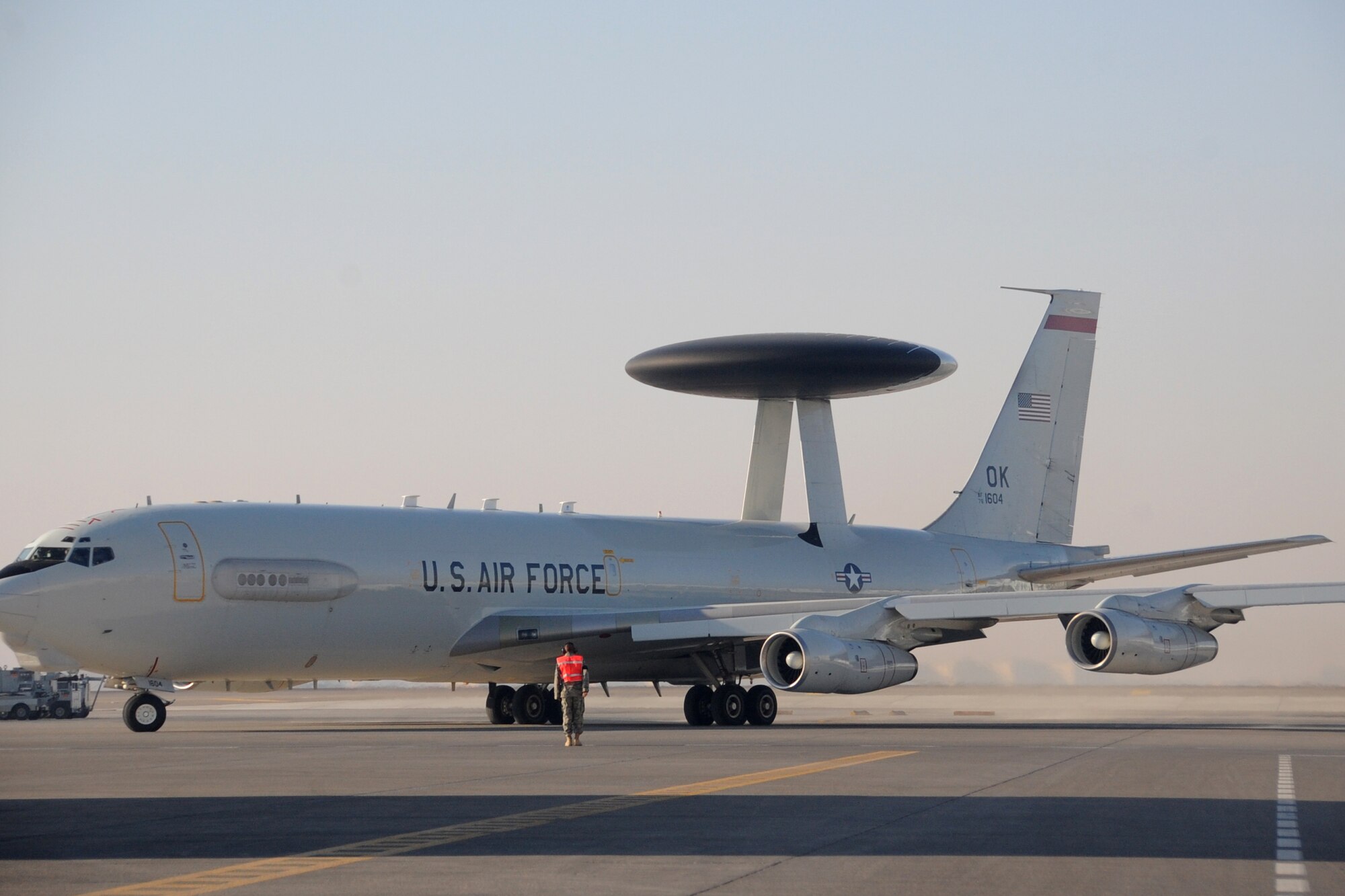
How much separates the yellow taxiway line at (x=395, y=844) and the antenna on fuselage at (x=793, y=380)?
80.7 feet

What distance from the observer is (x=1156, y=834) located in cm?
1224

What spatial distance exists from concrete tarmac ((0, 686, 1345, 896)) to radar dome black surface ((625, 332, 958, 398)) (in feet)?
47.3

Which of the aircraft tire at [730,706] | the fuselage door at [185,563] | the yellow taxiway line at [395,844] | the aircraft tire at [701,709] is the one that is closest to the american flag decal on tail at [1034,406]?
the aircraft tire at [730,706]

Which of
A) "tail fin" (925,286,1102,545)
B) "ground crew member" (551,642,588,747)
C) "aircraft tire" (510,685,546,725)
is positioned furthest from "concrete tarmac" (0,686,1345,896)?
"tail fin" (925,286,1102,545)

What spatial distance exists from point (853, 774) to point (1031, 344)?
29.9m

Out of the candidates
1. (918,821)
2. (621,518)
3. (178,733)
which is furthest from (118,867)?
(621,518)

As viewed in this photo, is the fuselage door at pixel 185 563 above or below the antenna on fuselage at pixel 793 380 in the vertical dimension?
below

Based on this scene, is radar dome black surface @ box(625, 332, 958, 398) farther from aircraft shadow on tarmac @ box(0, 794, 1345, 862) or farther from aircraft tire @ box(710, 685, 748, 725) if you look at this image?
aircraft shadow on tarmac @ box(0, 794, 1345, 862)

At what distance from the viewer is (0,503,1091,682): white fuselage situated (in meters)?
28.9

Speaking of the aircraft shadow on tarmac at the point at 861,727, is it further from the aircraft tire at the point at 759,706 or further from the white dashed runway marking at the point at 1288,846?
the white dashed runway marking at the point at 1288,846

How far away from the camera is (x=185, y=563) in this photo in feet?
96.3

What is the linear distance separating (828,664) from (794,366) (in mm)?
14284

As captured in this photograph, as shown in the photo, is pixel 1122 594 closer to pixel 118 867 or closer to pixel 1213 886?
pixel 1213 886

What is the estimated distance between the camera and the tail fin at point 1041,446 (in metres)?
44.8
